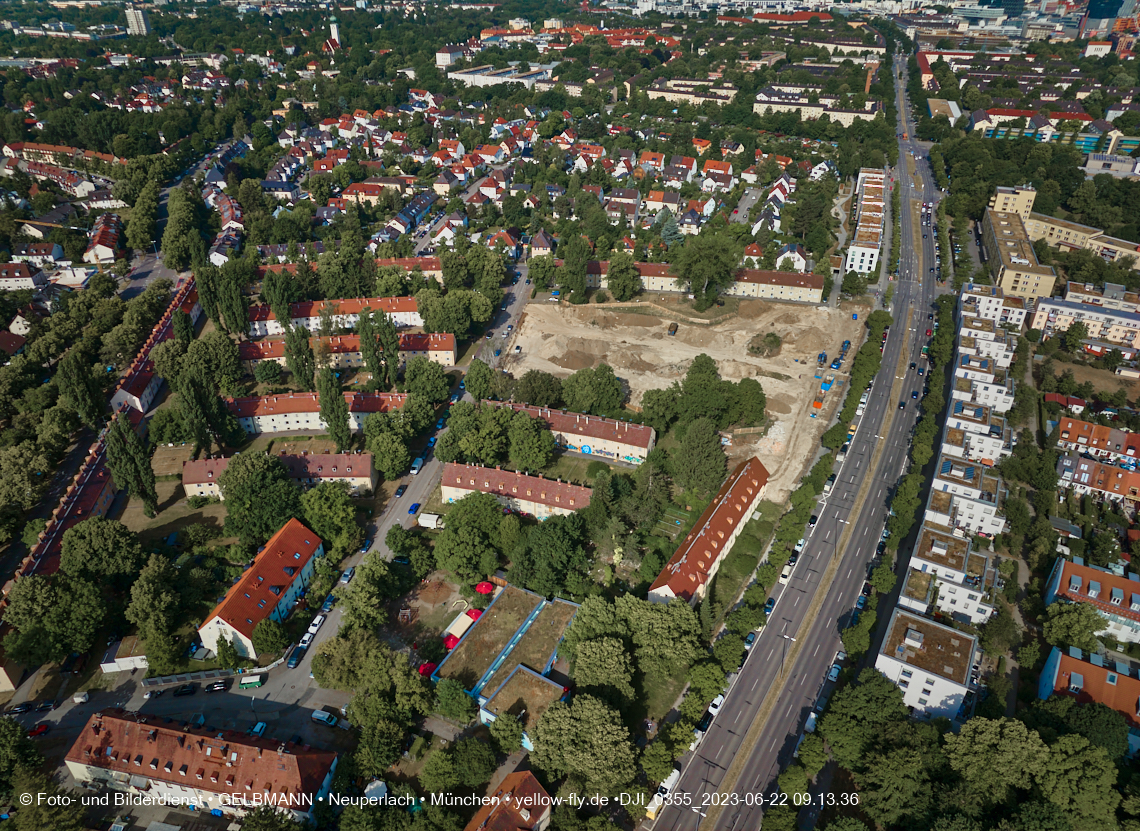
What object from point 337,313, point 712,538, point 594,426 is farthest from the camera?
point 337,313

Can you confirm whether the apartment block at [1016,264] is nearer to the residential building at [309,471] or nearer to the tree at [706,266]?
the tree at [706,266]

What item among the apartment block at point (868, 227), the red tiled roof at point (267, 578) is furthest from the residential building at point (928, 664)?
the apartment block at point (868, 227)

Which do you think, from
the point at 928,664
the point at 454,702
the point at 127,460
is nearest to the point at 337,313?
the point at 127,460

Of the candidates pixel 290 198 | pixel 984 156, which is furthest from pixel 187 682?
pixel 984 156

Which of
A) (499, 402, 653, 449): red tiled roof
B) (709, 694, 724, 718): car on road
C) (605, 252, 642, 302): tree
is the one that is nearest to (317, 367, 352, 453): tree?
(499, 402, 653, 449): red tiled roof

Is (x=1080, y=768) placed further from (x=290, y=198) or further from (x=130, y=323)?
(x=290, y=198)

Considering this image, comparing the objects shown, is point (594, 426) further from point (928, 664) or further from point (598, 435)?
point (928, 664)
